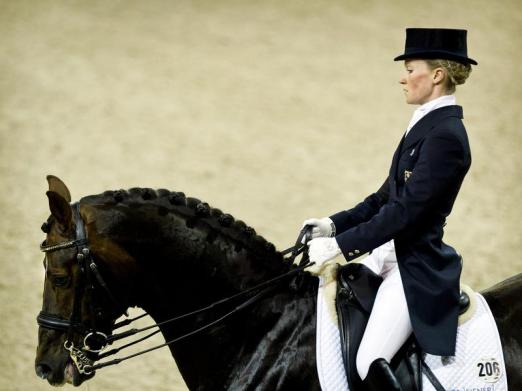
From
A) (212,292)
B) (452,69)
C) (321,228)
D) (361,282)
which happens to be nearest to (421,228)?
(361,282)

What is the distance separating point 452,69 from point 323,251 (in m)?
0.62

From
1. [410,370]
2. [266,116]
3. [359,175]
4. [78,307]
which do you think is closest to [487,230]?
[359,175]

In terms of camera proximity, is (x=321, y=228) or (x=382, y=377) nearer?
(x=382, y=377)

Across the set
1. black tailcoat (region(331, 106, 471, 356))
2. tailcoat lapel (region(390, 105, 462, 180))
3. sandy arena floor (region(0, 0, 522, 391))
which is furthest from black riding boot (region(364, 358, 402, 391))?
sandy arena floor (region(0, 0, 522, 391))

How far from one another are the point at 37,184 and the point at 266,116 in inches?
68.1

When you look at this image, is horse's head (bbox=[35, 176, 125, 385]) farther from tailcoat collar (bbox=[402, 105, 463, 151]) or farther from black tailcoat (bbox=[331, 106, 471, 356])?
tailcoat collar (bbox=[402, 105, 463, 151])

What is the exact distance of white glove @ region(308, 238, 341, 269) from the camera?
1981 millimetres

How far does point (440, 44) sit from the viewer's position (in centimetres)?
200

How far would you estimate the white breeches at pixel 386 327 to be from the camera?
195cm

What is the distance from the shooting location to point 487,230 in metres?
5.03

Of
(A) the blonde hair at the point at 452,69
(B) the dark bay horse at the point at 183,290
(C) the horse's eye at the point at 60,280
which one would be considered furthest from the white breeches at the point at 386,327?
(C) the horse's eye at the point at 60,280

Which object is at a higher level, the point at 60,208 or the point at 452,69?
the point at 452,69

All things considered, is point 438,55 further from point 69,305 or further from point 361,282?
point 69,305

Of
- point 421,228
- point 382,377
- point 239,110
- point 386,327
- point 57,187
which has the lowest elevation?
point 382,377
